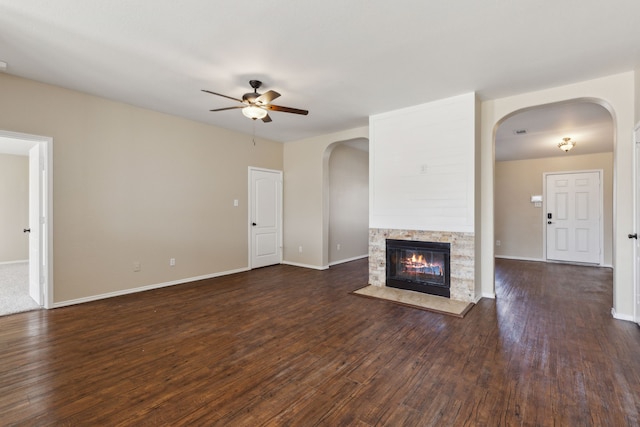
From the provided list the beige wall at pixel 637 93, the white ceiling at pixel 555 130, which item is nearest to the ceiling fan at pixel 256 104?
the white ceiling at pixel 555 130

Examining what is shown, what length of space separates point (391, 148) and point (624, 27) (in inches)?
105

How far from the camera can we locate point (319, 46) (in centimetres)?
280

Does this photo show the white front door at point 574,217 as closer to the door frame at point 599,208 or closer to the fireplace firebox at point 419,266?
the door frame at point 599,208

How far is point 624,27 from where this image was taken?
8.18 ft

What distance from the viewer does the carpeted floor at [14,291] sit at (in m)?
3.72

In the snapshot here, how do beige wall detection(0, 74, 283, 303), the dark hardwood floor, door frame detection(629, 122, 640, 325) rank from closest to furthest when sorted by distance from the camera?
1. the dark hardwood floor
2. door frame detection(629, 122, 640, 325)
3. beige wall detection(0, 74, 283, 303)

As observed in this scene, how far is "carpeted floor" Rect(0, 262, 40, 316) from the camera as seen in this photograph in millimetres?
3721

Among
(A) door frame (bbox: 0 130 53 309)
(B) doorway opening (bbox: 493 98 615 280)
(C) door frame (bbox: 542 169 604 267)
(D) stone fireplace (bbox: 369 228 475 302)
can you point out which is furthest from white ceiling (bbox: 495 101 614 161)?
(A) door frame (bbox: 0 130 53 309)

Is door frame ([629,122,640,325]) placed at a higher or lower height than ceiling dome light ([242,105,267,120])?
lower

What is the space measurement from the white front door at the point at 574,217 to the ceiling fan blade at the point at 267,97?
300 inches

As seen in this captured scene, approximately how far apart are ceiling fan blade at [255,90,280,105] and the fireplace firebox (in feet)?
9.00

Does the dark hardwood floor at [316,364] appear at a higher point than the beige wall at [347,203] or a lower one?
lower

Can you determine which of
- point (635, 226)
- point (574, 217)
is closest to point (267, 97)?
point (635, 226)

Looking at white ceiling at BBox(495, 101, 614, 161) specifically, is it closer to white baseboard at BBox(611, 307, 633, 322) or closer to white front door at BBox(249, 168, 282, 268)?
white baseboard at BBox(611, 307, 633, 322)
